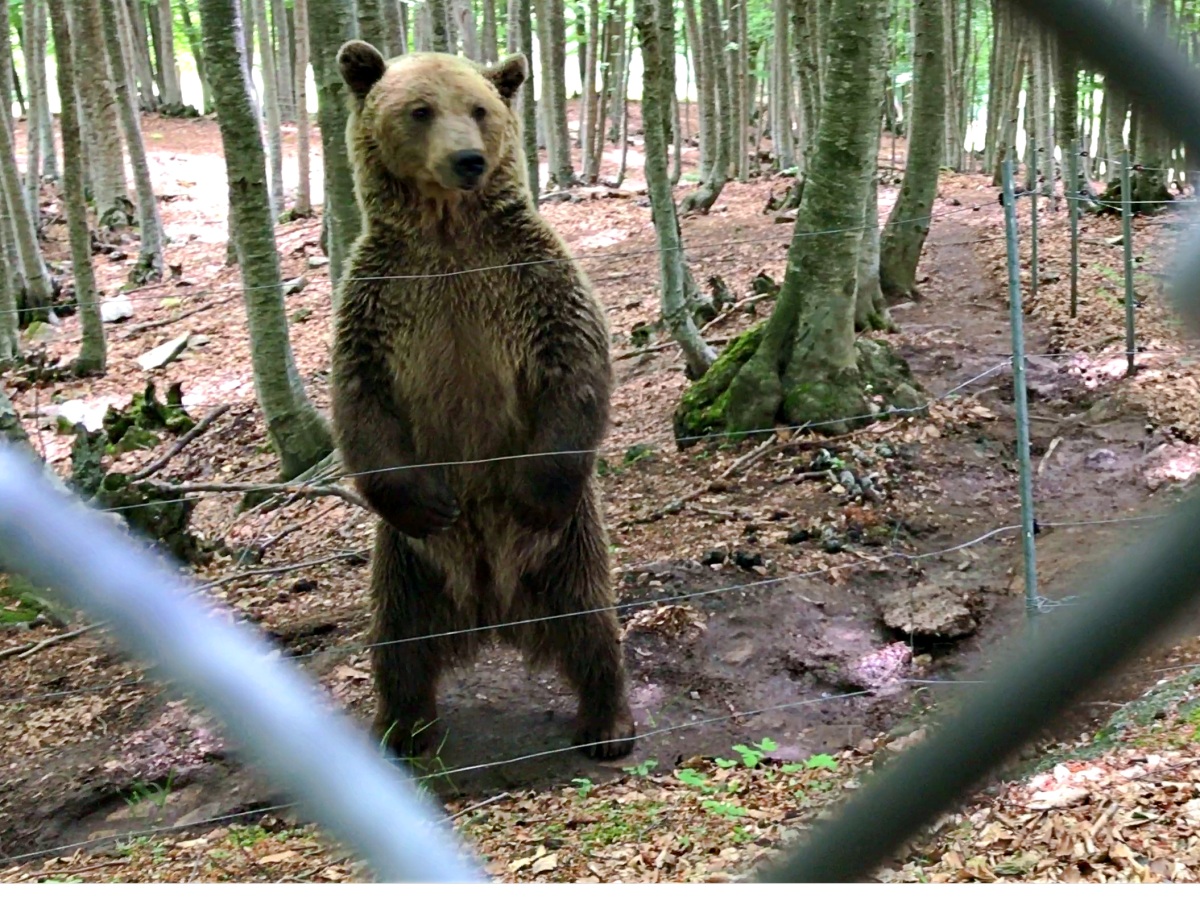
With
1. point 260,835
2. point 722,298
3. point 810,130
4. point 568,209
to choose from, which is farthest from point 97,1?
point 260,835

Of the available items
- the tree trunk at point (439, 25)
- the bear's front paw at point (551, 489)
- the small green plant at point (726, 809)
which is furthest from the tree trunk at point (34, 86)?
the small green plant at point (726, 809)

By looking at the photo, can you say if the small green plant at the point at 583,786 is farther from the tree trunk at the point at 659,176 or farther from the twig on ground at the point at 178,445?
the tree trunk at the point at 659,176

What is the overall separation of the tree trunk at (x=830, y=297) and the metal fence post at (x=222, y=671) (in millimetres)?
5814

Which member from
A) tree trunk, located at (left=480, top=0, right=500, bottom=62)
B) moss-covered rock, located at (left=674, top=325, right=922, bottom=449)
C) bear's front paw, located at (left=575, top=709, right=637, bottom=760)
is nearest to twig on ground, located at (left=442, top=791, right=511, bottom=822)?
bear's front paw, located at (left=575, top=709, right=637, bottom=760)

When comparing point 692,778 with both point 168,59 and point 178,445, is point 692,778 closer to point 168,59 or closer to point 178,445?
point 178,445

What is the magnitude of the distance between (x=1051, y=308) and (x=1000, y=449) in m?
3.12

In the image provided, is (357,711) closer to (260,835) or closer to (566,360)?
(260,835)

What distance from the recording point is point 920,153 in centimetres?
977

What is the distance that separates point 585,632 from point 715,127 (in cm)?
1288

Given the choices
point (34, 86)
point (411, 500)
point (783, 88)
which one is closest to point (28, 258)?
point (34, 86)

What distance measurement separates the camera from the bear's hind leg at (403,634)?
15.0 feet

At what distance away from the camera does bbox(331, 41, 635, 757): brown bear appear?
4234 mm

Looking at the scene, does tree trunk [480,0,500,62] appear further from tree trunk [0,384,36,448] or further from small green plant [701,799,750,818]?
small green plant [701,799,750,818]

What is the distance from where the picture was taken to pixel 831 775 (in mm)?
4117
